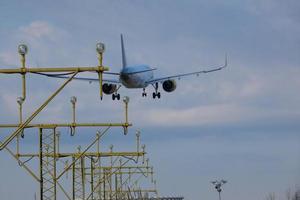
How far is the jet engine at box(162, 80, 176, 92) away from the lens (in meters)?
93.9

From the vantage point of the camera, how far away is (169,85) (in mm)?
94125

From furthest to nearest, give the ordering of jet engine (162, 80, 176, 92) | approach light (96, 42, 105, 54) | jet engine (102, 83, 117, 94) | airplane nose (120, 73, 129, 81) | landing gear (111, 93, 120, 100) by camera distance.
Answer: jet engine (162, 80, 176, 92), airplane nose (120, 73, 129, 81), jet engine (102, 83, 117, 94), landing gear (111, 93, 120, 100), approach light (96, 42, 105, 54)

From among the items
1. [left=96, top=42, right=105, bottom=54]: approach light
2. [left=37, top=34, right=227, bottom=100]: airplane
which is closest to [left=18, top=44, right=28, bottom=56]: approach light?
[left=96, top=42, right=105, bottom=54]: approach light

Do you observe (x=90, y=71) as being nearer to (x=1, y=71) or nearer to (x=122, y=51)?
(x=1, y=71)

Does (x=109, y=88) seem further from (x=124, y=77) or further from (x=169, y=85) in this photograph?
(x=169, y=85)

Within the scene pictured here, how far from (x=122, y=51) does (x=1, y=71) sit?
6898cm

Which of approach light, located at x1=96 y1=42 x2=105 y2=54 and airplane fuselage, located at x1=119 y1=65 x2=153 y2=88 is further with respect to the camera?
airplane fuselage, located at x1=119 y1=65 x2=153 y2=88

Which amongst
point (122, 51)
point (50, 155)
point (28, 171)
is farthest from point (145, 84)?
Result: point (28, 171)

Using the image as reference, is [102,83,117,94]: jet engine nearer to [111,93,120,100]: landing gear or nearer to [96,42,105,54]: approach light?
[111,93,120,100]: landing gear

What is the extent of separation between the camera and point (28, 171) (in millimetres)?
52844

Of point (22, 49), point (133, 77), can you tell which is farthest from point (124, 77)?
point (22, 49)

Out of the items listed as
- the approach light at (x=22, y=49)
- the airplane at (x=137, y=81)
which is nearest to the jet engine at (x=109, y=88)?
the airplane at (x=137, y=81)

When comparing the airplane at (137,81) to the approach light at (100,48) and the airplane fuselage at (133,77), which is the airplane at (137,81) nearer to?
the airplane fuselage at (133,77)

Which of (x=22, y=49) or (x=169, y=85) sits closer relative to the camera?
(x=22, y=49)
